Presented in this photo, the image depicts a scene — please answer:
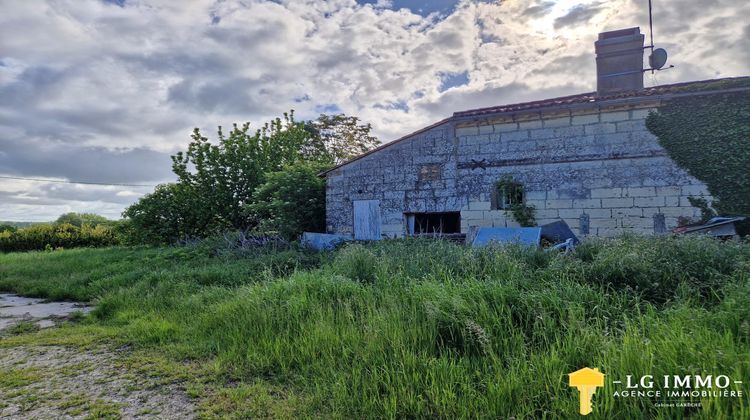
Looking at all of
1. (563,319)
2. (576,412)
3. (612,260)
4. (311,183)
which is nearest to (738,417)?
(576,412)

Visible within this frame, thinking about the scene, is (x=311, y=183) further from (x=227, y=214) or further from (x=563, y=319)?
(x=563, y=319)

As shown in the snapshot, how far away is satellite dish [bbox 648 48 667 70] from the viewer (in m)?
10.5

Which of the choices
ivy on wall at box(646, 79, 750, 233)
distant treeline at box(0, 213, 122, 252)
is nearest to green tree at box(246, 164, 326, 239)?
ivy on wall at box(646, 79, 750, 233)

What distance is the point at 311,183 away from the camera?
1282 cm

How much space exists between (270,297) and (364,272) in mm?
1629

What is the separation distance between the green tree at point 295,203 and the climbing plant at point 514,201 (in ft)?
19.4

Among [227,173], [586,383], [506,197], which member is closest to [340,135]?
[227,173]

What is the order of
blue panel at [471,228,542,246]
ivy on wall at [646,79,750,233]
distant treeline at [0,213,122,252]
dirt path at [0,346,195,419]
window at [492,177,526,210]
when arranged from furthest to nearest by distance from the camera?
distant treeline at [0,213,122,252], window at [492,177,526,210], blue panel at [471,228,542,246], ivy on wall at [646,79,750,233], dirt path at [0,346,195,419]

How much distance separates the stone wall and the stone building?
0.08ft

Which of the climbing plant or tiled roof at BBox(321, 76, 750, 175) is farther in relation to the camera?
the climbing plant

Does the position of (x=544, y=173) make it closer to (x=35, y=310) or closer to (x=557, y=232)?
(x=557, y=232)

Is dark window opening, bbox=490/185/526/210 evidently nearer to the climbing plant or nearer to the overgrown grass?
the climbing plant

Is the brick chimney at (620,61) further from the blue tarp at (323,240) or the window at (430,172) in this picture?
the blue tarp at (323,240)

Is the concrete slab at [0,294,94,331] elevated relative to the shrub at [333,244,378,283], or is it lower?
lower
